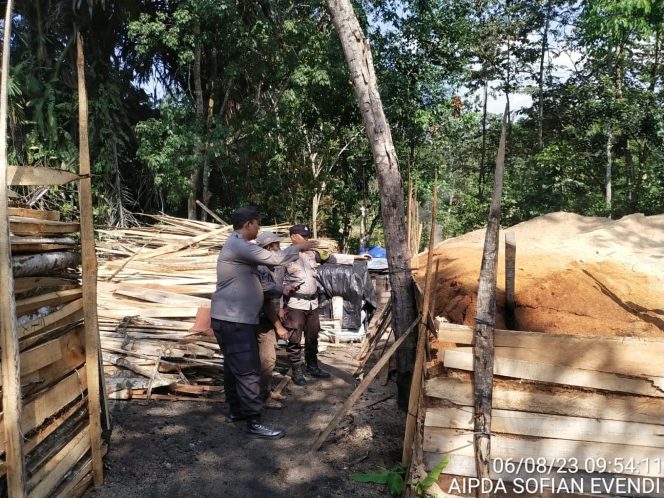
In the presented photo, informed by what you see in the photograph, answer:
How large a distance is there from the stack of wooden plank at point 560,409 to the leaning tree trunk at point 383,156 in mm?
1397

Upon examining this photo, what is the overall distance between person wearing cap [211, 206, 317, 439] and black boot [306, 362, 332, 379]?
1.58m

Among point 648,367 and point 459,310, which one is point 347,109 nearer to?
point 459,310

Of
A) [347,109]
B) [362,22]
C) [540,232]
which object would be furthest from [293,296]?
[347,109]

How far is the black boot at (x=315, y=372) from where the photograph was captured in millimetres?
5715

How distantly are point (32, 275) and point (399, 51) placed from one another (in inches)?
463

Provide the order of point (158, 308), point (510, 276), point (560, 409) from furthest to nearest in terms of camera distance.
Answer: point (158, 308), point (510, 276), point (560, 409)

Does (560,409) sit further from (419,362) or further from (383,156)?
(383,156)

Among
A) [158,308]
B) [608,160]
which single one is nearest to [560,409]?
[158,308]

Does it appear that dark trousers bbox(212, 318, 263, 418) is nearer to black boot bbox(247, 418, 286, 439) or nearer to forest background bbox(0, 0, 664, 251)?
black boot bbox(247, 418, 286, 439)

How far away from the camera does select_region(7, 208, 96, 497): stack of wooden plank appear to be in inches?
99.7

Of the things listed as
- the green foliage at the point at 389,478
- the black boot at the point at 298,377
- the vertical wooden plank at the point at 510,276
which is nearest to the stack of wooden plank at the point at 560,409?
the green foliage at the point at 389,478

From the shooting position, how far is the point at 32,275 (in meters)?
2.68

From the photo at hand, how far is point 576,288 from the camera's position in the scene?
12.0 ft

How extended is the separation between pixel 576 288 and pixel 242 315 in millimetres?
2521
